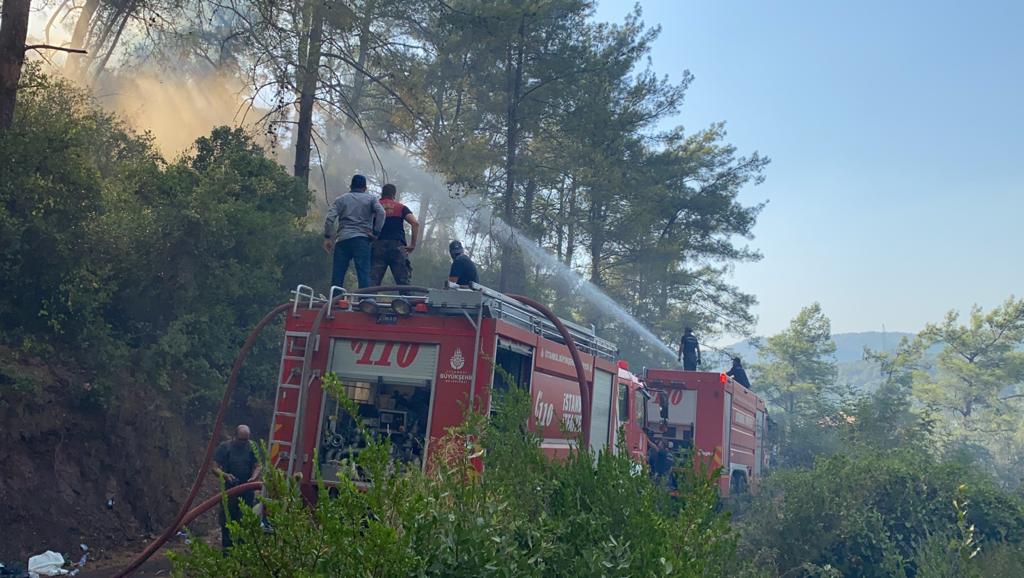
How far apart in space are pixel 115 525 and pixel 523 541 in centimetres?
765

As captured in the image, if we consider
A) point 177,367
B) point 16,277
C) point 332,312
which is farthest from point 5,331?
point 332,312

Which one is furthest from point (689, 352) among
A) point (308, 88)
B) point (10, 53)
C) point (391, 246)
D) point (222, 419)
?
point (10, 53)

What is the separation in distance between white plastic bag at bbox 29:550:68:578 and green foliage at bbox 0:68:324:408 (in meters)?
2.82

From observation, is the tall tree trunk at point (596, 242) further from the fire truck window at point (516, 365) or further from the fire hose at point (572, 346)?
the fire truck window at point (516, 365)

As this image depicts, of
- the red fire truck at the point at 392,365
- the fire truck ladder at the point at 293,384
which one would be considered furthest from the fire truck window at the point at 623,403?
the fire truck ladder at the point at 293,384

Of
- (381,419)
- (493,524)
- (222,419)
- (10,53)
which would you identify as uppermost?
(10,53)

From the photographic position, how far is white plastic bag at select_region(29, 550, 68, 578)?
7941 millimetres

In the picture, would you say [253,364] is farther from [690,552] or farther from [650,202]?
[650,202]

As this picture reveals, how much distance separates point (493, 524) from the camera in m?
3.69

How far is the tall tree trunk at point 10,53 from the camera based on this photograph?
9.91 metres

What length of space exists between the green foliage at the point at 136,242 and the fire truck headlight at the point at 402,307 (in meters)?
5.15

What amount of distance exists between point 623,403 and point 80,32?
56.5ft

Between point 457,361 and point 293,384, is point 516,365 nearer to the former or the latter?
point 457,361

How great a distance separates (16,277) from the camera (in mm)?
10016
